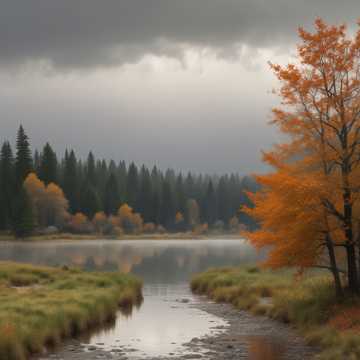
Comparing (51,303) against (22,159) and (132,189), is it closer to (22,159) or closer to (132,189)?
(22,159)

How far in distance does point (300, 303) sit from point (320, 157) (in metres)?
7.43

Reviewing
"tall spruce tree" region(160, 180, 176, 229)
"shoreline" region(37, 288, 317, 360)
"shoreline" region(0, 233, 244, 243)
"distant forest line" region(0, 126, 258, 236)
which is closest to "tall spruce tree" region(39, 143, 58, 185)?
"distant forest line" region(0, 126, 258, 236)

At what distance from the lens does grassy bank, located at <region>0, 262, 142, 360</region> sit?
70.9 ft

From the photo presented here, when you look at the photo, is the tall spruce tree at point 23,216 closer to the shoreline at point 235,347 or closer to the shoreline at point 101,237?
the shoreline at point 101,237

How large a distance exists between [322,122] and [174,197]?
161 m

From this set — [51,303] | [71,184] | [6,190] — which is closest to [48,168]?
[71,184]

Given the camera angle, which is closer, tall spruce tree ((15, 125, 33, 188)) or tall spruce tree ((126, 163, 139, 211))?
tall spruce tree ((15, 125, 33, 188))

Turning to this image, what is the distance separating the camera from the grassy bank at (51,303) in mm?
21625

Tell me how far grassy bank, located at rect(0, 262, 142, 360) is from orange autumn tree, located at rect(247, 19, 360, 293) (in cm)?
937

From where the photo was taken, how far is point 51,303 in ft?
90.3

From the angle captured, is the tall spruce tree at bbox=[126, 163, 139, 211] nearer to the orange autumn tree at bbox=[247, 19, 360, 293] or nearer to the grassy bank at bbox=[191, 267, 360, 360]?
the grassy bank at bbox=[191, 267, 360, 360]

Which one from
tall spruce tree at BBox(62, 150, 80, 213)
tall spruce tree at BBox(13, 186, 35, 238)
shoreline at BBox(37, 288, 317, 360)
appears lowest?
shoreline at BBox(37, 288, 317, 360)

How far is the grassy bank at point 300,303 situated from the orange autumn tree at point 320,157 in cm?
210

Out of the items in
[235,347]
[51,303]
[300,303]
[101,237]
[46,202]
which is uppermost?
[46,202]
